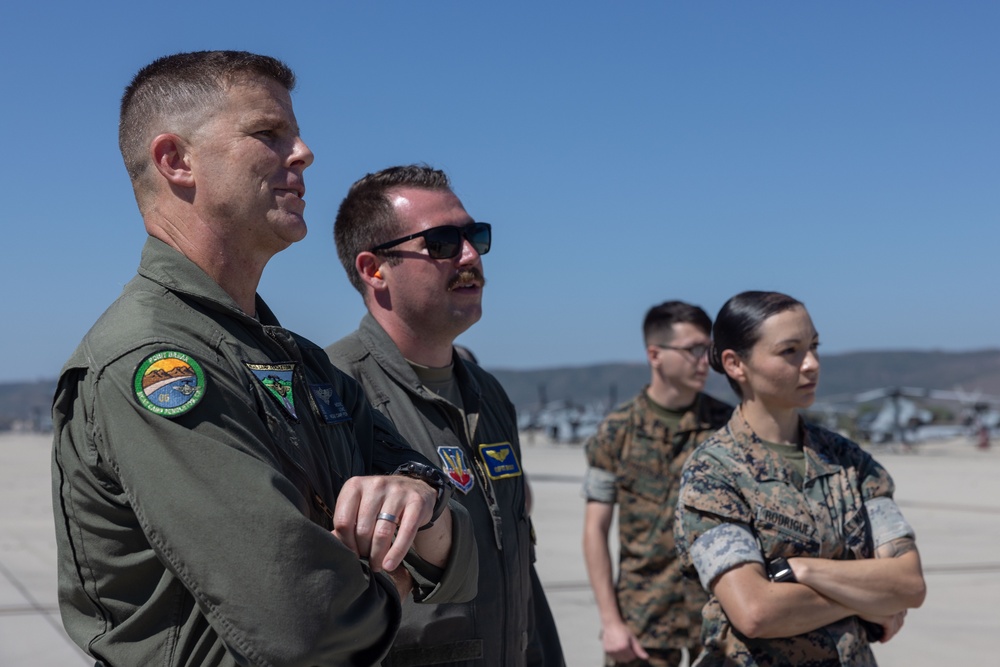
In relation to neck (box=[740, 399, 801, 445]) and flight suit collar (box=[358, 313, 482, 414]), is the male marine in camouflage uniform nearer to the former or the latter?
neck (box=[740, 399, 801, 445])

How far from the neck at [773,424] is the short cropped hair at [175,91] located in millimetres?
2120

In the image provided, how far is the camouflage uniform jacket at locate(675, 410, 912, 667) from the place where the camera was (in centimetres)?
308

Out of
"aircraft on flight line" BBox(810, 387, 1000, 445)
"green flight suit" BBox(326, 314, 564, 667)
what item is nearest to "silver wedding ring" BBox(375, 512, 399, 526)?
"green flight suit" BBox(326, 314, 564, 667)

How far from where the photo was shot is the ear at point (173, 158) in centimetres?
177

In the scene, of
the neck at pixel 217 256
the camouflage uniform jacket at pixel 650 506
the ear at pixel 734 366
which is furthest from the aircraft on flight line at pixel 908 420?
the neck at pixel 217 256

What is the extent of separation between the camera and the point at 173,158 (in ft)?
5.85

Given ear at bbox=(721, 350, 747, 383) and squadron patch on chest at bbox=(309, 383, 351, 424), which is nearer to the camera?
squadron patch on chest at bbox=(309, 383, 351, 424)

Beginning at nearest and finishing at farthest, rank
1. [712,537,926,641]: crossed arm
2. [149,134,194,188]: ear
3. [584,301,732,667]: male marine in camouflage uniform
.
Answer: [149,134,194,188]: ear → [712,537,926,641]: crossed arm → [584,301,732,667]: male marine in camouflage uniform

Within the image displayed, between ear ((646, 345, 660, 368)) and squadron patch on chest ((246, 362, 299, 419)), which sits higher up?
squadron patch on chest ((246, 362, 299, 419))

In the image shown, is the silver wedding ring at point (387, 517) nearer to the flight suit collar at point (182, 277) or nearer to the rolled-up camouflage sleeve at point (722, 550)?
the flight suit collar at point (182, 277)

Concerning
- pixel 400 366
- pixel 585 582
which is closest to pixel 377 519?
pixel 400 366

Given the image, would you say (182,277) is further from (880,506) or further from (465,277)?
(880,506)

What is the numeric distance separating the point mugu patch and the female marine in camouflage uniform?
2.02m

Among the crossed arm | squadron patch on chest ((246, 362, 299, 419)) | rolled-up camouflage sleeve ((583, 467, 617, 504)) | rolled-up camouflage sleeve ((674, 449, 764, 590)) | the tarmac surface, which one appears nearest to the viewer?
squadron patch on chest ((246, 362, 299, 419))
